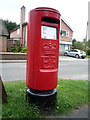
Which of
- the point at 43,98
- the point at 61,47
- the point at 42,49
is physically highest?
the point at 61,47

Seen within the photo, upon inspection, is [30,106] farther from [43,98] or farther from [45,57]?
[45,57]

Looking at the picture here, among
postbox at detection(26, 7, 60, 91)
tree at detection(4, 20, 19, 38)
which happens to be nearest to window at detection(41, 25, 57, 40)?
postbox at detection(26, 7, 60, 91)

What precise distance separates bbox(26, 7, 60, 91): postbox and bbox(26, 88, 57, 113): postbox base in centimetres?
11

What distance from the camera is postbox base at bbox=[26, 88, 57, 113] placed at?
103 inches

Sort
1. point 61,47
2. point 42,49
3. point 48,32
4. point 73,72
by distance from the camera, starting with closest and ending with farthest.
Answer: point 42,49 → point 48,32 → point 73,72 → point 61,47

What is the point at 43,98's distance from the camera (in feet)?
8.61

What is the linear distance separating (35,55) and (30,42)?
31 cm

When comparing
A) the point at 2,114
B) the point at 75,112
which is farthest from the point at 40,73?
the point at 75,112

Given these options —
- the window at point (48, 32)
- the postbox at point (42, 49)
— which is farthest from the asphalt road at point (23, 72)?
the window at point (48, 32)

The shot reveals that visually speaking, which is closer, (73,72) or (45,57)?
(45,57)

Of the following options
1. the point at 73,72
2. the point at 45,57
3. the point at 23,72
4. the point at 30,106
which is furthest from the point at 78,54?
the point at 30,106

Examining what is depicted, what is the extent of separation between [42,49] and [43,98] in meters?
1.01

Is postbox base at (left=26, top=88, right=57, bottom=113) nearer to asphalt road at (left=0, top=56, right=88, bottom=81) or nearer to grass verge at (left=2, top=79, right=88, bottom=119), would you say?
grass verge at (left=2, top=79, right=88, bottom=119)

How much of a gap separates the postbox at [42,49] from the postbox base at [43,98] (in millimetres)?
114
